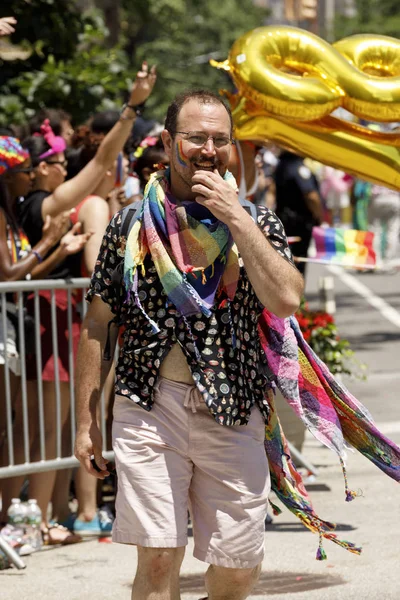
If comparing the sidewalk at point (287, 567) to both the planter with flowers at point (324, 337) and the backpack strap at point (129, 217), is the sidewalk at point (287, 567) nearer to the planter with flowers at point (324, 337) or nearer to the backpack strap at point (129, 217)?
the planter with flowers at point (324, 337)

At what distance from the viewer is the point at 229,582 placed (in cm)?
429

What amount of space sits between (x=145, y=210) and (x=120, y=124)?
8.11 ft

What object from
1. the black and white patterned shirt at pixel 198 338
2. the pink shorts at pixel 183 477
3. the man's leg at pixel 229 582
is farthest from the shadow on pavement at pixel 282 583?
the black and white patterned shirt at pixel 198 338

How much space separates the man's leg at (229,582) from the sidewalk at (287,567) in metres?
1.35

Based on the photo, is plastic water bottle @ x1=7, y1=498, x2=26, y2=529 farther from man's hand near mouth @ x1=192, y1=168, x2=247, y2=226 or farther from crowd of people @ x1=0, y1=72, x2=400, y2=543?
man's hand near mouth @ x1=192, y1=168, x2=247, y2=226

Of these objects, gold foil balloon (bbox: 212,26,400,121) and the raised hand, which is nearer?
the raised hand

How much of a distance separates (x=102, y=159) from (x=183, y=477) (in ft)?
9.37

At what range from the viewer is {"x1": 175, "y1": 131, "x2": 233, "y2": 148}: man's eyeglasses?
13.7ft

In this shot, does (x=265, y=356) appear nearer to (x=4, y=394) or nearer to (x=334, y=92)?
(x=4, y=394)

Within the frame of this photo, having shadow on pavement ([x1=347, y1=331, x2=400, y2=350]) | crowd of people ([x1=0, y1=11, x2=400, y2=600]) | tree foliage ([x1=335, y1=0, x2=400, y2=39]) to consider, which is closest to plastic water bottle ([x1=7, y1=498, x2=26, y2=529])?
crowd of people ([x1=0, y1=11, x2=400, y2=600])

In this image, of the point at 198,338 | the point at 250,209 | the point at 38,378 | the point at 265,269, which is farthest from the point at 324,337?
the point at 265,269

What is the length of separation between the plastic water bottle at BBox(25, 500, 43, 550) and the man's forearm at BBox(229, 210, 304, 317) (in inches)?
109

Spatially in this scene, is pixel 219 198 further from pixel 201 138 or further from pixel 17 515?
pixel 17 515

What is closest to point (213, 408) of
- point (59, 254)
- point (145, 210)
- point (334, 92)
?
point (145, 210)
